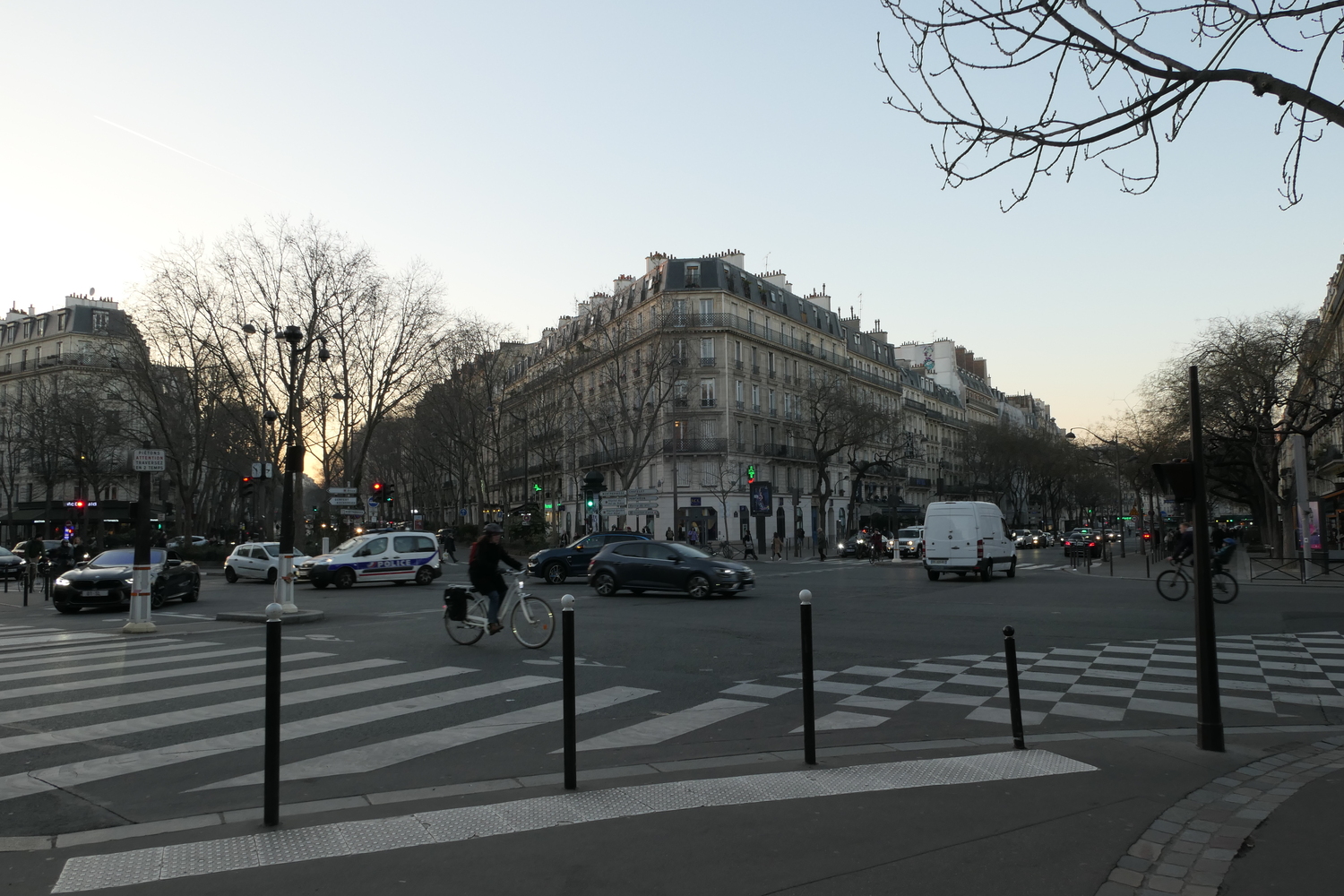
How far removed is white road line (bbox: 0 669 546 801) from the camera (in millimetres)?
5797

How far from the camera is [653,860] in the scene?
4.12 metres

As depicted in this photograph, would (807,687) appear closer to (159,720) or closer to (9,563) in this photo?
(159,720)

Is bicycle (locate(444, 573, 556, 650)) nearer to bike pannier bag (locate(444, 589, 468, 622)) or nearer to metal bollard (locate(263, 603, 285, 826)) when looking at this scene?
bike pannier bag (locate(444, 589, 468, 622))

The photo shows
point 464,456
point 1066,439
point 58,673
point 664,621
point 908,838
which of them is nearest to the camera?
point 908,838

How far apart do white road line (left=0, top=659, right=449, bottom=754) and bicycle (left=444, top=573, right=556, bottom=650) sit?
2361mm

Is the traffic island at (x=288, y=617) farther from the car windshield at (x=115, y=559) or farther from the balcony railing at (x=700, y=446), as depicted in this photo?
the balcony railing at (x=700, y=446)

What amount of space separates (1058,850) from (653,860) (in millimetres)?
1852

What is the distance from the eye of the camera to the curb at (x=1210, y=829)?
388 cm

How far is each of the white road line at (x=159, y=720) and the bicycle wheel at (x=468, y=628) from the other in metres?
→ 2.74

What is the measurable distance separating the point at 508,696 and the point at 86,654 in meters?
7.07

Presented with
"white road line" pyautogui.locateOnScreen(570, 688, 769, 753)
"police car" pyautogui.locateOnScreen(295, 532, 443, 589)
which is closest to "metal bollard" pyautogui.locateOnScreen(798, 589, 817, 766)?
"white road line" pyautogui.locateOnScreen(570, 688, 769, 753)

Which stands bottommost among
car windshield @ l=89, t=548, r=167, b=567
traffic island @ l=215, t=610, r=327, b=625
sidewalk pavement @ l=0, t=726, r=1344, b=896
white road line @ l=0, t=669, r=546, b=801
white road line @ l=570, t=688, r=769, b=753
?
traffic island @ l=215, t=610, r=327, b=625

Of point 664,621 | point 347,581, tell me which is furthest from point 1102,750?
point 347,581

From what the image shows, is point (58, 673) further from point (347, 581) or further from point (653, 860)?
point (347, 581)
